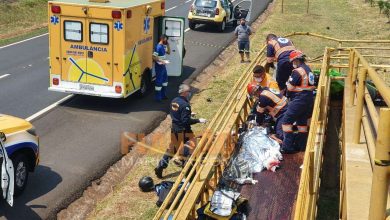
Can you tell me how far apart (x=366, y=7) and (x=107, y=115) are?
27.5 metres

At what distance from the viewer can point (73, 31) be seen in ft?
42.8

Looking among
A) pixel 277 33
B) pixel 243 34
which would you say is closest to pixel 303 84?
pixel 243 34

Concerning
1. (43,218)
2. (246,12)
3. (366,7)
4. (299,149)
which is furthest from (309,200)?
(366,7)

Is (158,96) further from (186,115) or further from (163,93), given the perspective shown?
(186,115)

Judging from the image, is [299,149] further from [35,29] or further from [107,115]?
[35,29]

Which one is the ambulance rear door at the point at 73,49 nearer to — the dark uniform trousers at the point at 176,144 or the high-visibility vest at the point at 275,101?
the dark uniform trousers at the point at 176,144

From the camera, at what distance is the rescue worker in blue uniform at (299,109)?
8266 millimetres

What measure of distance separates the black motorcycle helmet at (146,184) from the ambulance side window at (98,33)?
496 cm

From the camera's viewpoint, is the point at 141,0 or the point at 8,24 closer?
the point at 141,0

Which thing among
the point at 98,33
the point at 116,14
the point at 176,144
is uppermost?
the point at 116,14

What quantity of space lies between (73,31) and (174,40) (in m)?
3.52

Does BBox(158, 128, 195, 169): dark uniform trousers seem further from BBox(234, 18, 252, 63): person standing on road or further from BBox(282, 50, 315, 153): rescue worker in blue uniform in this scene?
BBox(234, 18, 252, 63): person standing on road

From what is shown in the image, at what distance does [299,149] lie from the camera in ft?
27.2

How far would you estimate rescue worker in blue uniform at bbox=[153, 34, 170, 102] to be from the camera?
46.6 feet
